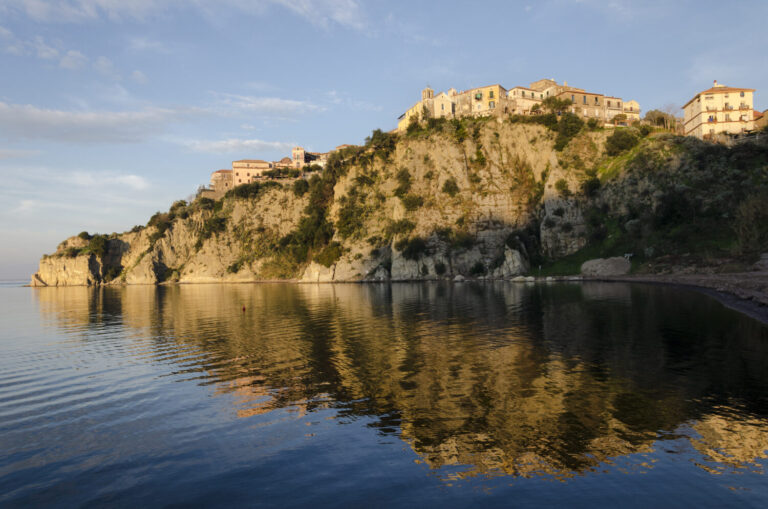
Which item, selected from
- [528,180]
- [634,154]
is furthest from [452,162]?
[634,154]

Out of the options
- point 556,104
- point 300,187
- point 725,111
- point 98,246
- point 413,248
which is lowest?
point 413,248

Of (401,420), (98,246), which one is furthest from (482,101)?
(98,246)

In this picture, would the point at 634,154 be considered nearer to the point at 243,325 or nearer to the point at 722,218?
the point at 722,218

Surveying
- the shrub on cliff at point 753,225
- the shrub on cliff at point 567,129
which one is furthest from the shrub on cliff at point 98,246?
the shrub on cliff at point 753,225

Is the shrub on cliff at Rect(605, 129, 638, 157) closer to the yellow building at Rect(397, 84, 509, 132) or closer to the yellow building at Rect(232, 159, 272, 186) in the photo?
the yellow building at Rect(397, 84, 509, 132)

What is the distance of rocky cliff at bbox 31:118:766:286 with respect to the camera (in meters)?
90.6

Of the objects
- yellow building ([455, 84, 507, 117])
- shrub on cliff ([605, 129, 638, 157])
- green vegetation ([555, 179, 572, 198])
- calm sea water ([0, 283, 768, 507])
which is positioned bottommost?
calm sea water ([0, 283, 768, 507])

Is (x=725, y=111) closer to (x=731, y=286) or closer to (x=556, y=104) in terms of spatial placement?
(x=556, y=104)

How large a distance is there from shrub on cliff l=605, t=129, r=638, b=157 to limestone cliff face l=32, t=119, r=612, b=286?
13.1ft

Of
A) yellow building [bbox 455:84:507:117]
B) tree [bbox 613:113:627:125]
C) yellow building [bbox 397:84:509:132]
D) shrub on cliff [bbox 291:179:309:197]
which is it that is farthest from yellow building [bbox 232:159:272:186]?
tree [bbox 613:113:627:125]

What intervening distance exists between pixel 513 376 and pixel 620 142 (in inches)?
3844

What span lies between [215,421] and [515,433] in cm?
998

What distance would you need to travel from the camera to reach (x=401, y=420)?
1427 cm

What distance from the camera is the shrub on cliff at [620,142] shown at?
319ft
